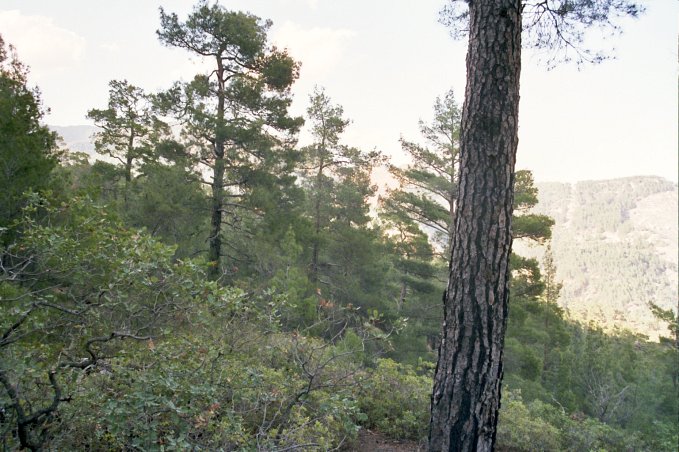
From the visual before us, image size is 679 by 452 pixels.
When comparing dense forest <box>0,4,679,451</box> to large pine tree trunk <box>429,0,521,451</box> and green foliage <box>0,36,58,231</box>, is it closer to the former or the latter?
green foliage <box>0,36,58,231</box>

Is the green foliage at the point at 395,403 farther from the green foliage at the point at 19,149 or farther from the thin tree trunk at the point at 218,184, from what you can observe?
the thin tree trunk at the point at 218,184

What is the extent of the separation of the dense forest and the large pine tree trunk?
93 cm

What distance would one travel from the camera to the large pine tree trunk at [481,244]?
2617 millimetres

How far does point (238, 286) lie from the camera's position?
705cm

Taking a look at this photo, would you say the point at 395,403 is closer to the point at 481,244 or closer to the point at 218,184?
the point at 481,244

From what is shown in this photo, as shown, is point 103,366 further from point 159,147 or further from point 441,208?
point 441,208

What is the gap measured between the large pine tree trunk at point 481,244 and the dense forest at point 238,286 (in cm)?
93

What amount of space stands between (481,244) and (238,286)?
5115 mm

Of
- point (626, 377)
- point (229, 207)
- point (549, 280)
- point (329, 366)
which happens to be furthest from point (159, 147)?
point (626, 377)

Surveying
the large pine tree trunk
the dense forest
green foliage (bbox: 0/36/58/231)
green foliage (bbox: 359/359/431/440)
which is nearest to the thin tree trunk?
the dense forest

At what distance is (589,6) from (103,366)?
15.6 ft

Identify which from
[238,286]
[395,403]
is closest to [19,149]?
[238,286]

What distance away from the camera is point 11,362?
101 inches

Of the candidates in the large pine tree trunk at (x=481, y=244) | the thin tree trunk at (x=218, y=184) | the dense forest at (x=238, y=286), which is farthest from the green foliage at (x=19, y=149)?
the thin tree trunk at (x=218, y=184)
